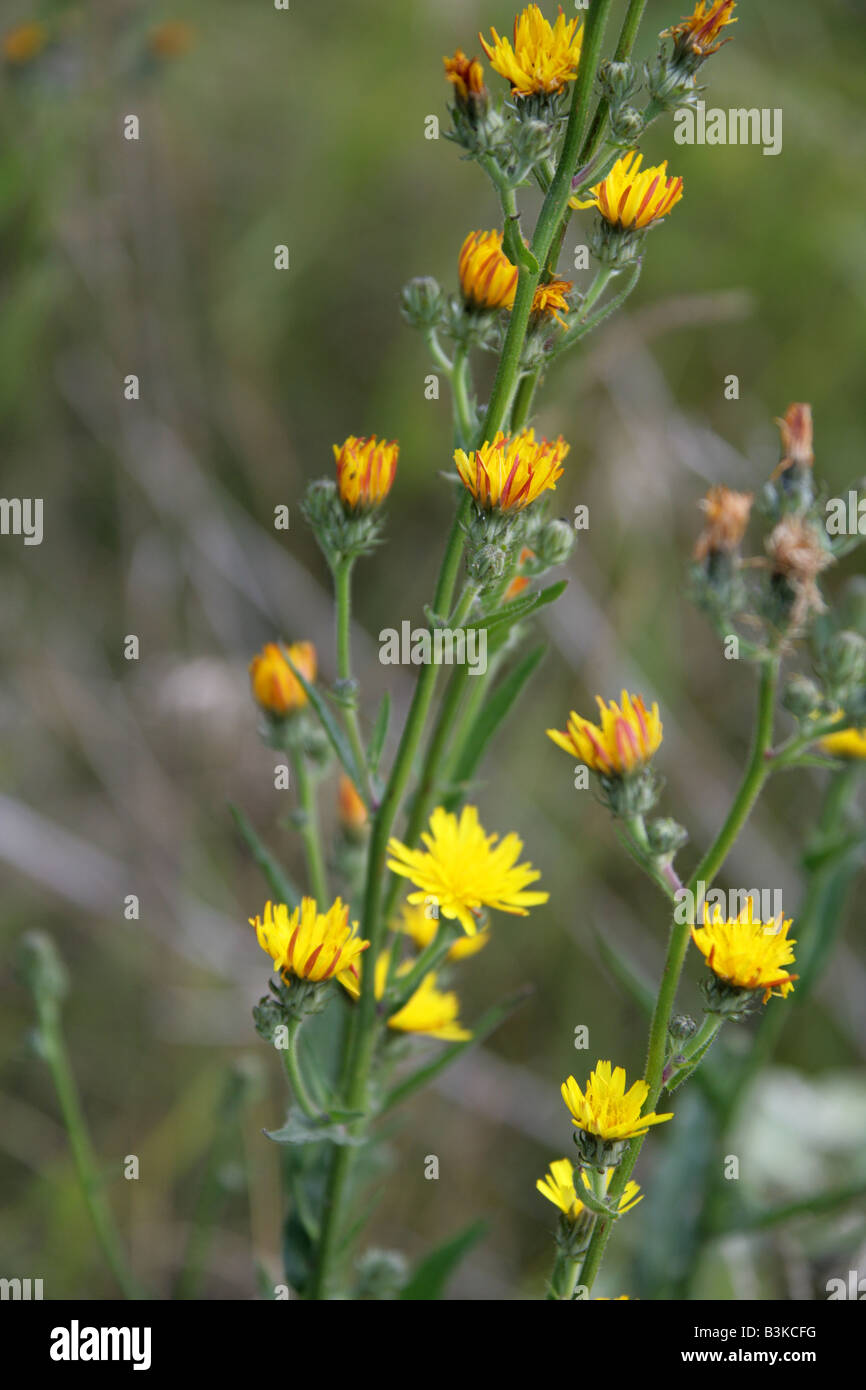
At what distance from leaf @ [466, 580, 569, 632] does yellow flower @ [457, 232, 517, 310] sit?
16.3 inches

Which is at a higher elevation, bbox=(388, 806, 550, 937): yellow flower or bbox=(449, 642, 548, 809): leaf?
bbox=(449, 642, 548, 809): leaf

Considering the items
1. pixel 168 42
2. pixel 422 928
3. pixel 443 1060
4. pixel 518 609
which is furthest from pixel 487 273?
pixel 168 42

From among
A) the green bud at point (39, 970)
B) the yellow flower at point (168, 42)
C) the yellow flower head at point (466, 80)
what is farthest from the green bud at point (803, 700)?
the yellow flower at point (168, 42)

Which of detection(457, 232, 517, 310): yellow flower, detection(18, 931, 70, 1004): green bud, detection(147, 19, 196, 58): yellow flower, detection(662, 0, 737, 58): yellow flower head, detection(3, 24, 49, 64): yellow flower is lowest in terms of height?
detection(18, 931, 70, 1004): green bud

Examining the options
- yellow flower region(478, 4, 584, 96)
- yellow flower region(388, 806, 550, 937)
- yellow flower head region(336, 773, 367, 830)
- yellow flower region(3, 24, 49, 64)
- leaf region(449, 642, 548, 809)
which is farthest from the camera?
yellow flower region(3, 24, 49, 64)

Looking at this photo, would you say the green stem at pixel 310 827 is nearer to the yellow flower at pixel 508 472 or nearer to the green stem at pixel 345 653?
the green stem at pixel 345 653

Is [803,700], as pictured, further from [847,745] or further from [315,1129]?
[315,1129]

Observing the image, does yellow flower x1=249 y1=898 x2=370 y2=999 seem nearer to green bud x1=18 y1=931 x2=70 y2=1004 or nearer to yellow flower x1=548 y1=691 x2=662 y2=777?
yellow flower x1=548 y1=691 x2=662 y2=777

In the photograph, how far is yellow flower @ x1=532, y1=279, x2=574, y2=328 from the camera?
1394mm

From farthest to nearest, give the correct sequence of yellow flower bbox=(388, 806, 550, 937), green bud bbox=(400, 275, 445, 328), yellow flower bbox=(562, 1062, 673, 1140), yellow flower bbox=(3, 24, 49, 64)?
1. yellow flower bbox=(3, 24, 49, 64)
2. green bud bbox=(400, 275, 445, 328)
3. yellow flower bbox=(388, 806, 550, 937)
4. yellow flower bbox=(562, 1062, 673, 1140)

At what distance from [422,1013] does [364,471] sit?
796 millimetres

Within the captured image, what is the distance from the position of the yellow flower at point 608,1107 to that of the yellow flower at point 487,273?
3.24 feet

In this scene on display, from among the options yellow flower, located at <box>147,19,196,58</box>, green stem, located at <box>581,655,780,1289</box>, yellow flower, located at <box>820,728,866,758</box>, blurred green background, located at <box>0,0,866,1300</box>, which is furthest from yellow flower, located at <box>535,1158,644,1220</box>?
yellow flower, located at <box>147,19,196,58</box>
